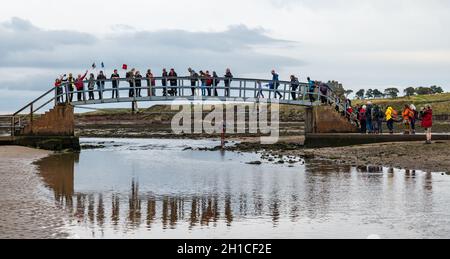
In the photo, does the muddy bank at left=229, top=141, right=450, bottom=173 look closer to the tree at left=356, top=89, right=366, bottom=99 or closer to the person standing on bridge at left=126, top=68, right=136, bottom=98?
the person standing on bridge at left=126, top=68, right=136, bottom=98

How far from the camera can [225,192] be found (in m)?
17.5

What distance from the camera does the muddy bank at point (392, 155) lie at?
944 inches

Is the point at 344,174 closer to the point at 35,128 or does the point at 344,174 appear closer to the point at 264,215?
the point at 264,215

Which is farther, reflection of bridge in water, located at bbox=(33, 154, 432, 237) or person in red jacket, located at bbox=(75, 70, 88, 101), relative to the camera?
person in red jacket, located at bbox=(75, 70, 88, 101)

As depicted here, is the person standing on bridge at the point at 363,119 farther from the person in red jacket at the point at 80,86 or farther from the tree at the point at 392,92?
the tree at the point at 392,92

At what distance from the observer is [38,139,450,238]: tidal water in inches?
480

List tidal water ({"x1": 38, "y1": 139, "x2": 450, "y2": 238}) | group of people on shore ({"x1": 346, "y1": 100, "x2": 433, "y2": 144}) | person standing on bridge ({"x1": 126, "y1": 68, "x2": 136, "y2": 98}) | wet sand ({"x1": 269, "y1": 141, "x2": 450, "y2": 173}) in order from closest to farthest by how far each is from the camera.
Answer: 1. tidal water ({"x1": 38, "y1": 139, "x2": 450, "y2": 238})
2. wet sand ({"x1": 269, "y1": 141, "x2": 450, "y2": 173})
3. group of people on shore ({"x1": 346, "y1": 100, "x2": 433, "y2": 144})
4. person standing on bridge ({"x1": 126, "y1": 68, "x2": 136, "y2": 98})

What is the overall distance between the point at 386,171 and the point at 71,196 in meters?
10.5

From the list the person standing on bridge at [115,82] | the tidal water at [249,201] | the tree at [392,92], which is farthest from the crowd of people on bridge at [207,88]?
the tree at [392,92]

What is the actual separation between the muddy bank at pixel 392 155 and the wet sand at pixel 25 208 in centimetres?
1150

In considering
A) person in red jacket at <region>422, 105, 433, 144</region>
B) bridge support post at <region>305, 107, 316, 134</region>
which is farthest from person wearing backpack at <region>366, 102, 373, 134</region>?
person in red jacket at <region>422, 105, 433, 144</region>

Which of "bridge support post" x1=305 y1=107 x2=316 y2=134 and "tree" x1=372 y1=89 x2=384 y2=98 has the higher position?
"tree" x1=372 y1=89 x2=384 y2=98

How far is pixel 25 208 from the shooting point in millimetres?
14250

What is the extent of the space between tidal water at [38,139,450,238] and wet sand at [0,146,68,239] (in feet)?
1.02
